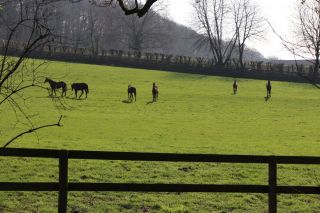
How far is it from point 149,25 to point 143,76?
207 ft

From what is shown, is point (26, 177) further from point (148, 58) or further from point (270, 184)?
point (148, 58)

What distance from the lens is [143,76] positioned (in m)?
60.4

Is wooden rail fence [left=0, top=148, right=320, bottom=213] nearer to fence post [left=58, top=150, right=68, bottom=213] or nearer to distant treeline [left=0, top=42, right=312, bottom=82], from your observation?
fence post [left=58, top=150, right=68, bottom=213]

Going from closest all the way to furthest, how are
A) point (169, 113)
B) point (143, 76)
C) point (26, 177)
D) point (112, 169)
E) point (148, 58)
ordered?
1. point (26, 177)
2. point (112, 169)
3. point (169, 113)
4. point (143, 76)
5. point (148, 58)

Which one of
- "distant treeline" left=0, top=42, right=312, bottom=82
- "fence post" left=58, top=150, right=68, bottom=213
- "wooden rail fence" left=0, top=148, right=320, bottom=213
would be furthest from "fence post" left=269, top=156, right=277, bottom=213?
"distant treeline" left=0, top=42, right=312, bottom=82

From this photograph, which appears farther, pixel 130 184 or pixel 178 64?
pixel 178 64

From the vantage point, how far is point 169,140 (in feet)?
66.4

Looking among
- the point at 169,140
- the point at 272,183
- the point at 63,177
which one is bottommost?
the point at 169,140

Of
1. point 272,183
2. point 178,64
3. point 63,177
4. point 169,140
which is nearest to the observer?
point 63,177

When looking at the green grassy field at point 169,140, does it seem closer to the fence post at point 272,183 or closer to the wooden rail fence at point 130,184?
the wooden rail fence at point 130,184

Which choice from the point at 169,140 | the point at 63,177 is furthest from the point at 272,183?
the point at 169,140

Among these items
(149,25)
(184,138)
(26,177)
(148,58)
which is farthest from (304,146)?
(149,25)

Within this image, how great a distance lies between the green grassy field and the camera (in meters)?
9.66

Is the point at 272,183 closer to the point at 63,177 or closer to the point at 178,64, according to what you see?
the point at 63,177
